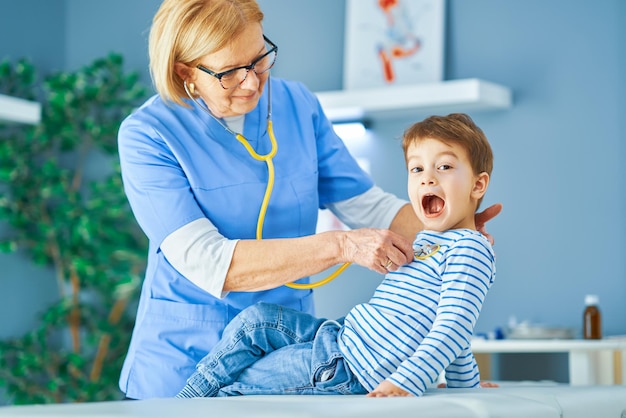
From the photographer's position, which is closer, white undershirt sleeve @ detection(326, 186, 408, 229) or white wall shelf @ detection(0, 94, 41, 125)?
white undershirt sleeve @ detection(326, 186, 408, 229)

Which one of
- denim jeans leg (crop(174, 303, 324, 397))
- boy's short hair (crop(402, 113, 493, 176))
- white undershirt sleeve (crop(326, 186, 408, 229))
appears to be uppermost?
boy's short hair (crop(402, 113, 493, 176))

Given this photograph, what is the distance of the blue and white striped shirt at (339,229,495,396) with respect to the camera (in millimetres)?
1377

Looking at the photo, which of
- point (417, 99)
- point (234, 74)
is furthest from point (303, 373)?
point (417, 99)

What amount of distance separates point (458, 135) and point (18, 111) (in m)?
3.35

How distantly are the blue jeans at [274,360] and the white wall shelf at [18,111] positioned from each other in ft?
10.4

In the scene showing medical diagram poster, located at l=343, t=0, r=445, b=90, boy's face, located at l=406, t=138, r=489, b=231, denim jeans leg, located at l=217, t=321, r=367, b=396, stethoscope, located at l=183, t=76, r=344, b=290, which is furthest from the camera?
medical diagram poster, located at l=343, t=0, r=445, b=90

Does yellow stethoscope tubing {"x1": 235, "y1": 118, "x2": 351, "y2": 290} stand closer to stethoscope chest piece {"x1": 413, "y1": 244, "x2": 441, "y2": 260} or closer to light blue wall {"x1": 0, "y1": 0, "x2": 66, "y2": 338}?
stethoscope chest piece {"x1": 413, "y1": 244, "x2": 441, "y2": 260}

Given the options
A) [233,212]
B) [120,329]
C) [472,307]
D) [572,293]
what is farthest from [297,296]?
[120,329]

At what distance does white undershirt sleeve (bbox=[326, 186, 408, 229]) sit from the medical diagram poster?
7.52 feet

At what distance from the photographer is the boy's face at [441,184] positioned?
156 cm

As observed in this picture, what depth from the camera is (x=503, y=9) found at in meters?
4.17

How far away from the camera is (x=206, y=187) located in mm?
1761

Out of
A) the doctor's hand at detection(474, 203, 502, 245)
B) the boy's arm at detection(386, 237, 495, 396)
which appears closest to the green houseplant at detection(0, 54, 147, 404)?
the doctor's hand at detection(474, 203, 502, 245)

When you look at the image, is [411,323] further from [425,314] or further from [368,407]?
[368,407]
